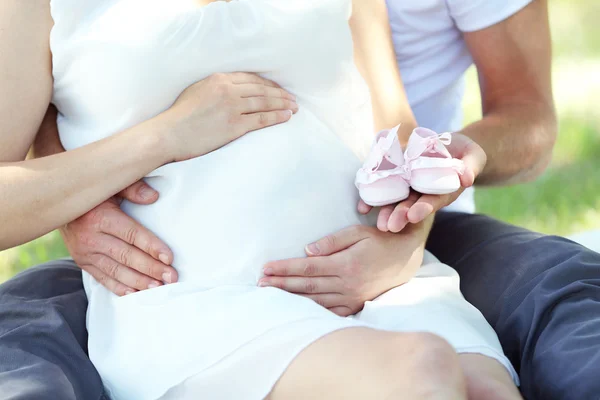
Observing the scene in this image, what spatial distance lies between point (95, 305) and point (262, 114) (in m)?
0.56

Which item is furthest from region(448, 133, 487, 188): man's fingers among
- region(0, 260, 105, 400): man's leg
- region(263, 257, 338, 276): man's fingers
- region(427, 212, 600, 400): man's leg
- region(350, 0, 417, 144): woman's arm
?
region(0, 260, 105, 400): man's leg

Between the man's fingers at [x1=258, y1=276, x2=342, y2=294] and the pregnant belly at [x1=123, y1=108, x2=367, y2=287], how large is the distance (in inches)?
1.5

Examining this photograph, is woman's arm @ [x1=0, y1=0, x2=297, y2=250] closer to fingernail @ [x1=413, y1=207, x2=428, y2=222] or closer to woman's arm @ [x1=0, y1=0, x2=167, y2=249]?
woman's arm @ [x1=0, y1=0, x2=167, y2=249]

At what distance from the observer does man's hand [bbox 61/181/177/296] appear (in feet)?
5.56

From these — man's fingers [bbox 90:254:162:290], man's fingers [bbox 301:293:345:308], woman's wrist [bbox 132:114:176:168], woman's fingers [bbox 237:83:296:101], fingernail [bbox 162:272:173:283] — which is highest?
woman's fingers [bbox 237:83:296:101]

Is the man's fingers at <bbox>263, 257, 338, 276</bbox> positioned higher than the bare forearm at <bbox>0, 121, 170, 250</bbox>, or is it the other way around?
the bare forearm at <bbox>0, 121, 170, 250</bbox>

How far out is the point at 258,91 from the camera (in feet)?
5.96

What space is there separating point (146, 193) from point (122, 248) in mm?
130

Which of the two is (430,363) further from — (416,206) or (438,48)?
(438,48)

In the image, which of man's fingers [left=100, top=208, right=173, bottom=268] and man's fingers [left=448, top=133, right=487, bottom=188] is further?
man's fingers [left=448, top=133, right=487, bottom=188]

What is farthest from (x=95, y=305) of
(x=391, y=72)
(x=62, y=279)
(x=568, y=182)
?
(x=568, y=182)

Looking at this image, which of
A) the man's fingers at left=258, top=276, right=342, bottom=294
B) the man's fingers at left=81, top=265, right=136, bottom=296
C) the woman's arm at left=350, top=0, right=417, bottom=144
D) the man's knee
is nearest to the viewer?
the man's knee

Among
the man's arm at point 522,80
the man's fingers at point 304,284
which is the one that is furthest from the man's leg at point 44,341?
the man's arm at point 522,80

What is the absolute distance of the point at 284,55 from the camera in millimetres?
1831
